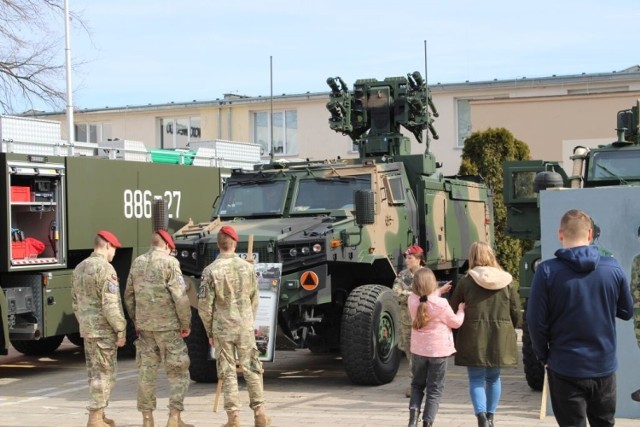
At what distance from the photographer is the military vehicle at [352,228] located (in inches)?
402

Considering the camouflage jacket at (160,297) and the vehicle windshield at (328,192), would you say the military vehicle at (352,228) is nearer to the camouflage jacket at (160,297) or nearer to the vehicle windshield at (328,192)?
the vehicle windshield at (328,192)

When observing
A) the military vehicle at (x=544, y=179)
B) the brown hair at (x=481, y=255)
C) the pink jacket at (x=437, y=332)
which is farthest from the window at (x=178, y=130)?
the brown hair at (x=481, y=255)

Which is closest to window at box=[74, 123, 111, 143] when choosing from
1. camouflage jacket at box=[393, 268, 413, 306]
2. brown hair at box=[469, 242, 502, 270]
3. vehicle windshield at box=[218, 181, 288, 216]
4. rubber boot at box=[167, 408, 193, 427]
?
vehicle windshield at box=[218, 181, 288, 216]

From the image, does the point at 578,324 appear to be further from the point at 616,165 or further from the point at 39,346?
the point at 39,346

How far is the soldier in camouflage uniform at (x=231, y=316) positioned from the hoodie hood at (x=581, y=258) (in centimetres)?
330

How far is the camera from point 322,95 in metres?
29.0

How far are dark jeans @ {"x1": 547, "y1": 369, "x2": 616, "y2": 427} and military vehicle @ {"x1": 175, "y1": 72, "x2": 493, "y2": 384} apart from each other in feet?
13.3

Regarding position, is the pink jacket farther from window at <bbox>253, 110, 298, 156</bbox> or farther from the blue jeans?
window at <bbox>253, 110, 298, 156</bbox>

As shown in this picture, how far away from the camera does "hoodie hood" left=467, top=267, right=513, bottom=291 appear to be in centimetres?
734

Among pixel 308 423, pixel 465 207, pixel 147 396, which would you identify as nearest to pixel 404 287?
pixel 308 423

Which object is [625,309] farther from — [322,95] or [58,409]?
[322,95]

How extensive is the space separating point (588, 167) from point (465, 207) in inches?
131

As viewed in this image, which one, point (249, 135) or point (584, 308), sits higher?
point (249, 135)

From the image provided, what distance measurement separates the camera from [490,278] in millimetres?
7336
